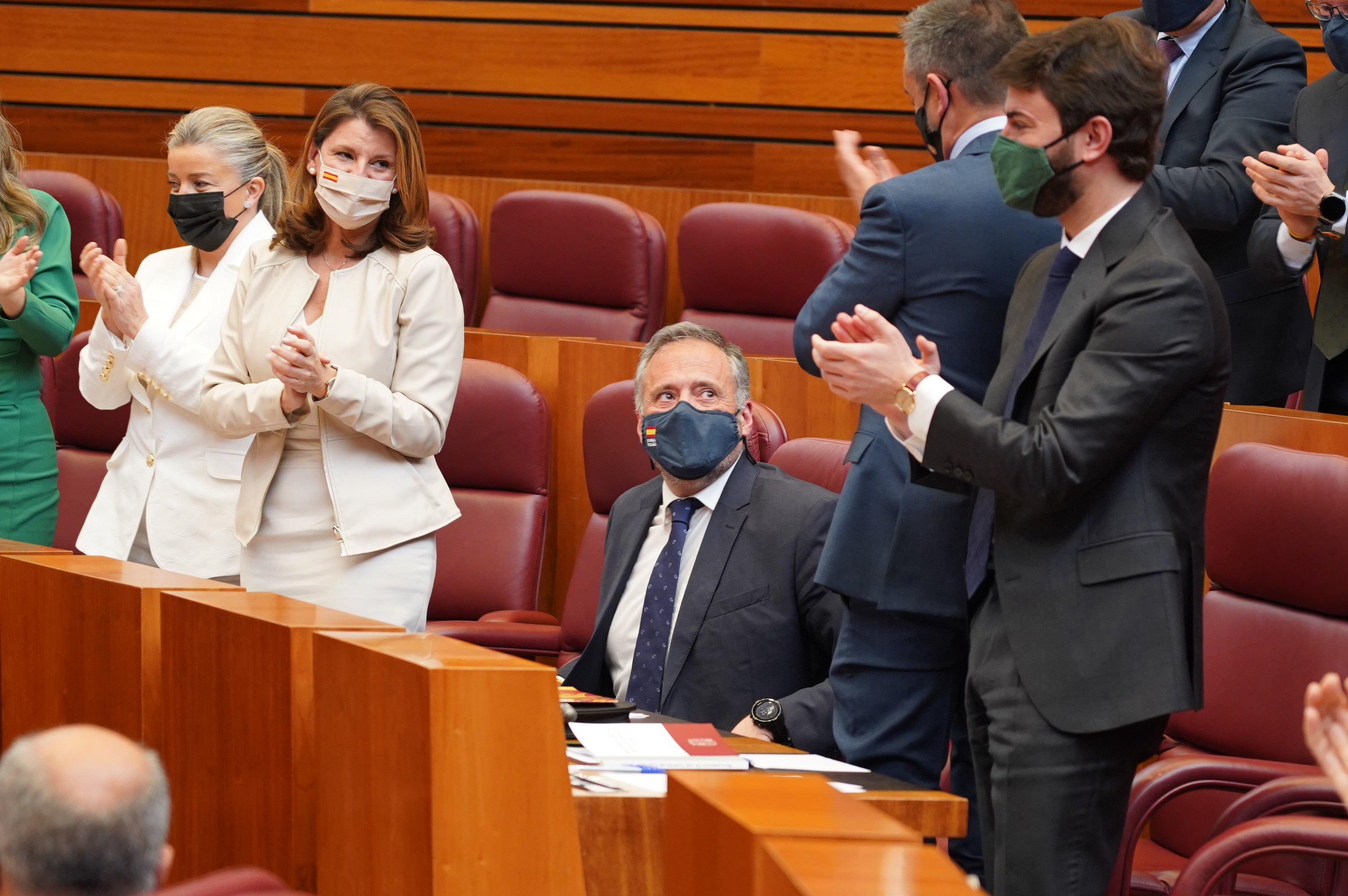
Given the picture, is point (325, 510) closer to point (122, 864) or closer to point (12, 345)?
point (12, 345)

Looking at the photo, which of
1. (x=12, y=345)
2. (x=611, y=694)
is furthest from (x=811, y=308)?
(x=12, y=345)

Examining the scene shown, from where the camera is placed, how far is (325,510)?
2184 millimetres

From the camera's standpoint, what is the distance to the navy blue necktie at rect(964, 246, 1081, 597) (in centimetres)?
162

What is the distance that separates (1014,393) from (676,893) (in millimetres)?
672

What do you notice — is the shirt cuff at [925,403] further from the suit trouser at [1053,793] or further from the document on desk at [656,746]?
the document on desk at [656,746]

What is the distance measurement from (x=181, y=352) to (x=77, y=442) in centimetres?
138

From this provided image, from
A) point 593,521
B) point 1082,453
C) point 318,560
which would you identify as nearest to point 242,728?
point 318,560

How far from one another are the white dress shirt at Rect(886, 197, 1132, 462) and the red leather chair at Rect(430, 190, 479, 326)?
2.88 meters

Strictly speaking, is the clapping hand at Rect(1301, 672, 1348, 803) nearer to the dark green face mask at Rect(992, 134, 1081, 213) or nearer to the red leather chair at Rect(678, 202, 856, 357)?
the dark green face mask at Rect(992, 134, 1081, 213)

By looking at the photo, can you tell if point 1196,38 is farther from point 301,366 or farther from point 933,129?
point 301,366

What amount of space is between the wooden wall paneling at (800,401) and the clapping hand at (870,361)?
1407mm

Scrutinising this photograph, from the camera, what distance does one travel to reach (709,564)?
2268mm

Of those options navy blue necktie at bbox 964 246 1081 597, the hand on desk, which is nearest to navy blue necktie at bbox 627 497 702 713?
the hand on desk

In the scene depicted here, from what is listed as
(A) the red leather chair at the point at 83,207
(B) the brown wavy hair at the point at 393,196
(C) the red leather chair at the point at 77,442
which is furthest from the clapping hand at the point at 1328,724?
(A) the red leather chair at the point at 83,207
